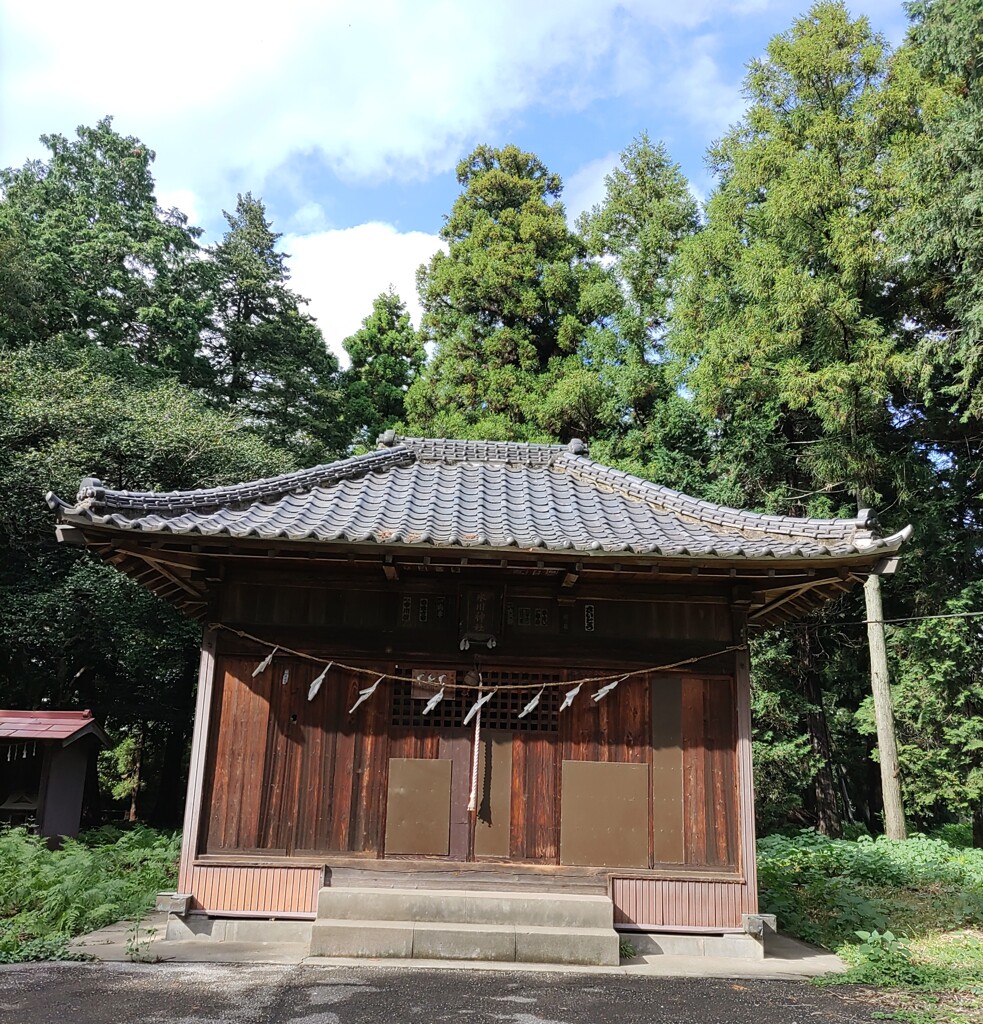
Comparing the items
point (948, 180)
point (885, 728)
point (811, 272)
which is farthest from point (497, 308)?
point (885, 728)

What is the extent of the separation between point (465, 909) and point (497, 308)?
20.0 meters

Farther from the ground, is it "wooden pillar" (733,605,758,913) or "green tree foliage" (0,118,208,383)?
"green tree foliage" (0,118,208,383)

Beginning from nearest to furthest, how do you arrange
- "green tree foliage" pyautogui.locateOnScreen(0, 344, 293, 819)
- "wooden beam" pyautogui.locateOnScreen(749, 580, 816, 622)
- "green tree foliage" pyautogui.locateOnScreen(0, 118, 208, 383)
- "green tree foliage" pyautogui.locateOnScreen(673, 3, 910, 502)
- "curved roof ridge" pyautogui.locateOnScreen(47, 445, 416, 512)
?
1. "curved roof ridge" pyautogui.locateOnScreen(47, 445, 416, 512)
2. "wooden beam" pyautogui.locateOnScreen(749, 580, 816, 622)
3. "green tree foliage" pyautogui.locateOnScreen(673, 3, 910, 502)
4. "green tree foliage" pyautogui.locateOnScreen(0, 344, 293, 819)
5. "green tree foliage" pyautogui.locateOnScreen(0, 118, 208, 383)

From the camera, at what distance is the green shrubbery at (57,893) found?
23.7 feet


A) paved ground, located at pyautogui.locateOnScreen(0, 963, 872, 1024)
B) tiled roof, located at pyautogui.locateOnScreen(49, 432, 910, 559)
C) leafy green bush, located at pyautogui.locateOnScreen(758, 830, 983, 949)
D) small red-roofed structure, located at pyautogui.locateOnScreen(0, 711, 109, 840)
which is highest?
tiled roof, located at pyautogui.locateOnScreen(49, 432, 910, 559)

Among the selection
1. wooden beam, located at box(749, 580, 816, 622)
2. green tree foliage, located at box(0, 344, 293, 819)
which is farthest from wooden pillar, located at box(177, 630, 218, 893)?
green tree foliage, located at box(0, 344, 293, 819)

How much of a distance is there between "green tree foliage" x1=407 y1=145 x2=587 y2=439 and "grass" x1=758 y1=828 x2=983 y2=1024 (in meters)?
12.7

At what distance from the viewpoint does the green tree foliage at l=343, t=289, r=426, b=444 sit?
1167 inches

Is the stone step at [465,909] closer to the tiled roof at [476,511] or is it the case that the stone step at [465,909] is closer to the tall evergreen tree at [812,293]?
the tiled roof at [476,511]

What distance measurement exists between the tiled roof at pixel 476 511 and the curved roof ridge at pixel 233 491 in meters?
0.01

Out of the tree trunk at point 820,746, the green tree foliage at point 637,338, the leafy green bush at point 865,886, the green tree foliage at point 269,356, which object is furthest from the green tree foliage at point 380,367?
the leafy green bush at point 865,886

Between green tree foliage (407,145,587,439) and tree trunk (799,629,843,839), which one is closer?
tree trunk (799,629,843,839)

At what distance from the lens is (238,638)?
809 cm

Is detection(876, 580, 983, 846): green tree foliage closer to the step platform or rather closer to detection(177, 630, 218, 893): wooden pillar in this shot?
the step platform
